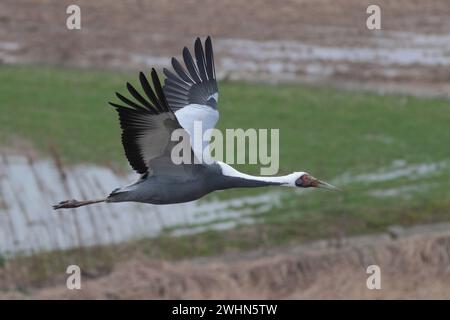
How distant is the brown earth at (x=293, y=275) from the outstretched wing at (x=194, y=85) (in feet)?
17.5

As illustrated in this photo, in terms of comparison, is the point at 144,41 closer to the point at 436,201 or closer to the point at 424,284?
the point at 436,201

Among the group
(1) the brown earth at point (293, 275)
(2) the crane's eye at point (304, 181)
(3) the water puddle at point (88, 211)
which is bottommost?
(1) the brown earth at point (293, 275)

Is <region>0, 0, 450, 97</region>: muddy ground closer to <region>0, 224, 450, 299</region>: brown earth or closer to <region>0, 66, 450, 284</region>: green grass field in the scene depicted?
<region>0, 66, 450, 284</region>: green grass field

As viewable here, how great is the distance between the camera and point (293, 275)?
1945 centimetres

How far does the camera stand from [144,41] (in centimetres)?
3375

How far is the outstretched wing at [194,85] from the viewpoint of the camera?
13633mm

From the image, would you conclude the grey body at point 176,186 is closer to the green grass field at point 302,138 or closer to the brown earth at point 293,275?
the brown earth at point 293,275

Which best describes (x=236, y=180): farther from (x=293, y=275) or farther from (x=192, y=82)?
(x=293, y=275)

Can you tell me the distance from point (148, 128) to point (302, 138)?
13819mm

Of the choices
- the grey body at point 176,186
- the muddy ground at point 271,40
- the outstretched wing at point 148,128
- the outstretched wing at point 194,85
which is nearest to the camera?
the outstretched wing at point 148,128

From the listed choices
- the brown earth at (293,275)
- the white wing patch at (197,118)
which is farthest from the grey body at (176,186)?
the brown earth at (293,275)

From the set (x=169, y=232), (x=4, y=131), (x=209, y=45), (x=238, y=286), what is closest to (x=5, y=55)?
(x=4, y=131)

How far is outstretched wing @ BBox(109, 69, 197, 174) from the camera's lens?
11070 millimetres

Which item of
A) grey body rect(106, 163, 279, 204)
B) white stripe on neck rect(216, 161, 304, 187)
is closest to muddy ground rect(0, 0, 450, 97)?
white stripe on neck rect(216, 161, 304, 187)
